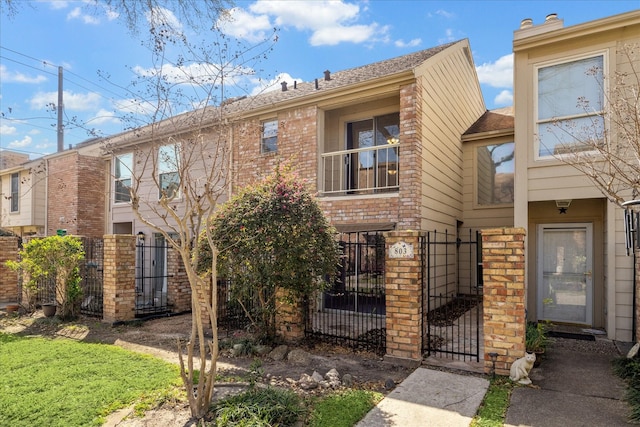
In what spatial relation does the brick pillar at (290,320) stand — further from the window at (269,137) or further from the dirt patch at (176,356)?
the window at (269,137)

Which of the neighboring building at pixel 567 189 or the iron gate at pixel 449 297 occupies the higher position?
the neighboring building at pixel 567 189

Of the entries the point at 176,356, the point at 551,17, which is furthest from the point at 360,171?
the point at 176,356

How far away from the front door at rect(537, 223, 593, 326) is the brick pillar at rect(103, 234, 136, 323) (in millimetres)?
9200

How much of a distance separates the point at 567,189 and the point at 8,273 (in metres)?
15.2

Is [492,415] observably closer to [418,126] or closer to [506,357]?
[506,357]

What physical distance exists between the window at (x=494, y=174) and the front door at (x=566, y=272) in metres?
2.40

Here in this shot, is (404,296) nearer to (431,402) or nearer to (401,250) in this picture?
(401,250)

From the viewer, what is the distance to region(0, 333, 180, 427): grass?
372 cm

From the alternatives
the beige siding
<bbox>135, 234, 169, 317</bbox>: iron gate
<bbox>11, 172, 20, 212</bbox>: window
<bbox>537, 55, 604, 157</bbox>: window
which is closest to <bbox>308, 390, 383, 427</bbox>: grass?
the beige siding

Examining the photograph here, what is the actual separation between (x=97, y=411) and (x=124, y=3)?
4336 mm

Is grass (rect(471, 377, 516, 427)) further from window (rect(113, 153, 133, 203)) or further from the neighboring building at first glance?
window (rect(113, 153, 133, 203))

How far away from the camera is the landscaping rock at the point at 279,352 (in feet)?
18.4

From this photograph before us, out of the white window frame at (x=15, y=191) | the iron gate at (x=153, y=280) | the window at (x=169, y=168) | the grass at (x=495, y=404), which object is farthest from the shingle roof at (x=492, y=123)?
the white window frame at (x=15, y=191)

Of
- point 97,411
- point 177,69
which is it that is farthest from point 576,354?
point 177,69
